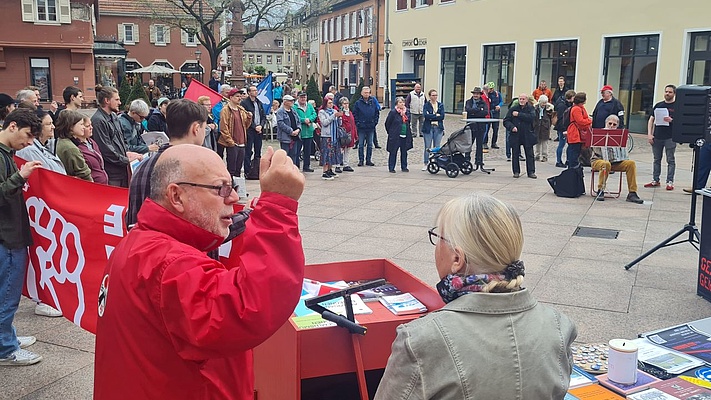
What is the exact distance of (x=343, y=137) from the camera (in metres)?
14.3

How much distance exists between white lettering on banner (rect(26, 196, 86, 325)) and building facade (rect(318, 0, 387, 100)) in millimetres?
33052

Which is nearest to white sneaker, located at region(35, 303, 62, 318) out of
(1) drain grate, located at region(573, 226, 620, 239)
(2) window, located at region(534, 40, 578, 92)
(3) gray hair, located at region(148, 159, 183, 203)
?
(3) gray hair, located at region(148, 159, 183, 203)

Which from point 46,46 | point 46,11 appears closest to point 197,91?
point 46,46

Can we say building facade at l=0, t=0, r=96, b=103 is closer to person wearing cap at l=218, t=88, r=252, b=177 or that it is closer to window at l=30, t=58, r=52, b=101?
window at l=30, t=58, r=52, b=101

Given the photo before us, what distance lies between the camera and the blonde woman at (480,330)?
1.74 meters

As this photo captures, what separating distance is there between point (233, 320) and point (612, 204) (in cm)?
1030

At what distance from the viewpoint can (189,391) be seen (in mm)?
1880

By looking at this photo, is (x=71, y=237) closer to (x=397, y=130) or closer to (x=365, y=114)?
(x=397, y=130)

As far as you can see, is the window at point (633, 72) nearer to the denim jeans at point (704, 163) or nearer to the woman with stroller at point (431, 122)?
the woman with stroller at point (431, 122)

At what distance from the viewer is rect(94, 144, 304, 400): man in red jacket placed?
1.69 metres

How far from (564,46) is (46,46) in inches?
1205

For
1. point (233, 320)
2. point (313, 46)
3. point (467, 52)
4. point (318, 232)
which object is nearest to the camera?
point (233, 320)

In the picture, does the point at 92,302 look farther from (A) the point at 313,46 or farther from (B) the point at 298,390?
(A) the point at 313,46

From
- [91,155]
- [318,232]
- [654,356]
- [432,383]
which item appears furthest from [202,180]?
[318,232]
